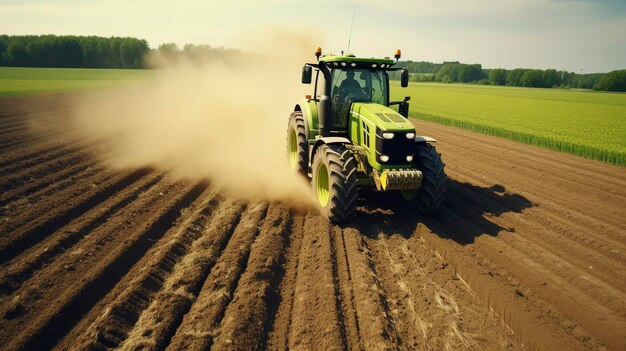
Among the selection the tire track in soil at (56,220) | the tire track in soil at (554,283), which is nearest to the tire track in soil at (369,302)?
the tire track in soil at (554,283)

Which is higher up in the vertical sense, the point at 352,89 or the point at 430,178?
the point at 352,89

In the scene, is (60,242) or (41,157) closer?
(60,242)

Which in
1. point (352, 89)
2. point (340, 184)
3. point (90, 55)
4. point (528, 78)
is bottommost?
point (340, 184)

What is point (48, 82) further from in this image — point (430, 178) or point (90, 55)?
point (430, 178)

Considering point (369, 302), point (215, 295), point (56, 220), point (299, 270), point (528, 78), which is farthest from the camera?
point (528, 78)

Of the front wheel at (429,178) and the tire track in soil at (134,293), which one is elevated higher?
the front wheel at (429,178)

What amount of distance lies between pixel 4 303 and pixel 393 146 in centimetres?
575

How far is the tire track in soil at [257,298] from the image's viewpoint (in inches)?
154

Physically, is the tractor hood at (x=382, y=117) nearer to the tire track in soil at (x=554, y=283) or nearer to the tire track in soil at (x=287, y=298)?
the tire track in soil at (x=554, y=283)

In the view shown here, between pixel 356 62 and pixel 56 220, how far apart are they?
6243mm

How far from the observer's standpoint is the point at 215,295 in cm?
465

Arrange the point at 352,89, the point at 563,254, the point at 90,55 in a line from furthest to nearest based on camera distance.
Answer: the point at 90,55, the point at 352,89, the point at 563,254

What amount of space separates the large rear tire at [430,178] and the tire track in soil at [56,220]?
6.42 m

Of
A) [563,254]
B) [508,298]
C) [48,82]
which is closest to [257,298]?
[508,298]
